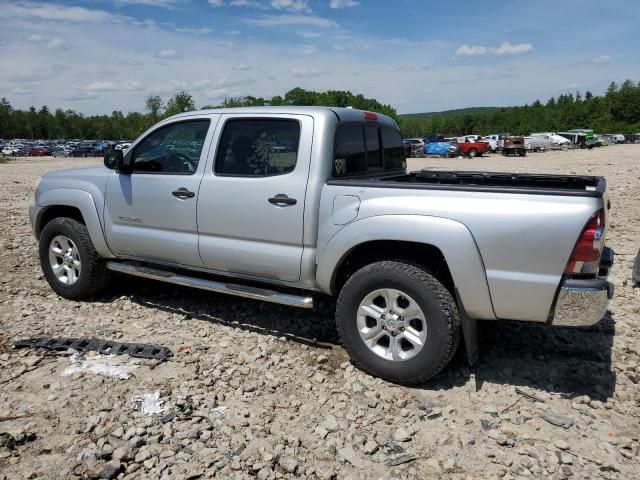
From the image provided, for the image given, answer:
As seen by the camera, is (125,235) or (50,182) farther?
(50,182)

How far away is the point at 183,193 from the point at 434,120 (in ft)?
436

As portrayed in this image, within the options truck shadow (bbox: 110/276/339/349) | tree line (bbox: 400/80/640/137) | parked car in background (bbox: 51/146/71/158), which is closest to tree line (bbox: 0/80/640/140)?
tree line (bbox: 400/80/640/137)

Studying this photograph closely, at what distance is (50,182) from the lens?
226 inches

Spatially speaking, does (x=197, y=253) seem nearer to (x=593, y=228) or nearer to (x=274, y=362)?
(x=274, y=362)

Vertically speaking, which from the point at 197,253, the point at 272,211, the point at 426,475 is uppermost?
the point at 272,211

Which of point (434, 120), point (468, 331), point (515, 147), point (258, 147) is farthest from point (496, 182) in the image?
point (434, 120)

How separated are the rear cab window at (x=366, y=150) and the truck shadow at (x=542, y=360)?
1.72 metres

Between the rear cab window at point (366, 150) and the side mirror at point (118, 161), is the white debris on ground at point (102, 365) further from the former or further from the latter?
the rear cab window at point (366, 150)

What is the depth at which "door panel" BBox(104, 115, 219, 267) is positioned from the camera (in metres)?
4.78

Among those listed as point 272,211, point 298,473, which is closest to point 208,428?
point 298,473

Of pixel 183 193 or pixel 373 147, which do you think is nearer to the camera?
pixel 183 193

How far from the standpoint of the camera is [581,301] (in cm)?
331

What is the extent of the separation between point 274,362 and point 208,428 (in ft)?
3.28

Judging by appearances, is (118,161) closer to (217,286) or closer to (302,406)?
(217,286)
